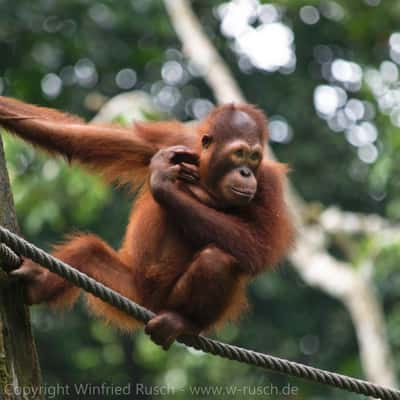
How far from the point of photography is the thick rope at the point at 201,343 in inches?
158

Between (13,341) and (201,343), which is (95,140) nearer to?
(201,343)

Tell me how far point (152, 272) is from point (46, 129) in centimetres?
90

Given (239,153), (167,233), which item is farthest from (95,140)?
(239,153)

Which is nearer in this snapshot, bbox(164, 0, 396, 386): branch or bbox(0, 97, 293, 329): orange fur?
bbox(0, 97, 293, 329): orange fur

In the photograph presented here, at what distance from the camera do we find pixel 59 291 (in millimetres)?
4832

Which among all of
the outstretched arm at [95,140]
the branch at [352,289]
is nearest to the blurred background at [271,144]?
the branch at [352,289]

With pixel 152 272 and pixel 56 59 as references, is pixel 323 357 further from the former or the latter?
pixel 152 272

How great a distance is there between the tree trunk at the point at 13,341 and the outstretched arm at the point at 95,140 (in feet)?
1.82

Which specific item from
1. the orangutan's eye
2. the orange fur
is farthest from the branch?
the orangutan's eye

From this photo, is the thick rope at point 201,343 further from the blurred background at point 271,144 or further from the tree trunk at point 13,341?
the blurred background at point 271,144

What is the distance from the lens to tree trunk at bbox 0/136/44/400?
4.13 metres

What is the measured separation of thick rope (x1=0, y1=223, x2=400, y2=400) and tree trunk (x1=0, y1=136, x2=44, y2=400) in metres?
0.25

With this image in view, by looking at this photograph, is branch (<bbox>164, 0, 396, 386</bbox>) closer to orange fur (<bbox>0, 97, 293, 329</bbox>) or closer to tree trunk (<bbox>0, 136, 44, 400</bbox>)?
orange fur (<bbox>0, 97, 293, 329</bbox>)

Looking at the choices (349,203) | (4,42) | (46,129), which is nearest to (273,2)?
(4,42)
